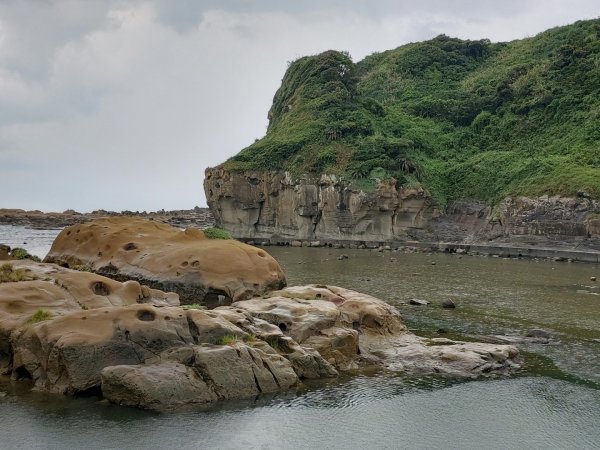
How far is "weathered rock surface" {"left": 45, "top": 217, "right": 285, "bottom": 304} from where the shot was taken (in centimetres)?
2862

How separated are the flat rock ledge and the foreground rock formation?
Answer: 165ft

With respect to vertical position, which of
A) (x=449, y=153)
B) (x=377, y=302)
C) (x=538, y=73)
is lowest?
(x=377, y=302)

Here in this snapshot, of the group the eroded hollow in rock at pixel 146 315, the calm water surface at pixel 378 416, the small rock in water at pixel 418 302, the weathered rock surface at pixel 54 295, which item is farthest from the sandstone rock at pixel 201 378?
the small rock in water at pixel 418 302

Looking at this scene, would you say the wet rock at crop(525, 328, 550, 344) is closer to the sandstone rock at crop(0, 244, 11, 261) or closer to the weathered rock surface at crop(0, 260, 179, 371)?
the weathered rock surface at crop(0, 260, 179, 371)

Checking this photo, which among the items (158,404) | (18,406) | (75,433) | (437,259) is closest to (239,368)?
(158,404)

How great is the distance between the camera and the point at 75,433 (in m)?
15.2

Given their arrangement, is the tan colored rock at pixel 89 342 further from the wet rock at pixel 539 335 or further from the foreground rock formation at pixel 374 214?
the foreground rock formation at pixel 374 214

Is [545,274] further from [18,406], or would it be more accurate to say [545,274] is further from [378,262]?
[18,406]

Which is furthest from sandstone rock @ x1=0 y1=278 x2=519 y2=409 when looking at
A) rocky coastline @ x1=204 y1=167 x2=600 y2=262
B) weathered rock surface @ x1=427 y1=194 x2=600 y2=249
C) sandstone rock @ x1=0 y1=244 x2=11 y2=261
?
weathered rock surface @ x1=427 y1=194 x2=600 y2=249

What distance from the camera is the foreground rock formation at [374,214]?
69250 millimetres

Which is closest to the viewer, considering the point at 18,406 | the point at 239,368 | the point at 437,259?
the point at 18,406

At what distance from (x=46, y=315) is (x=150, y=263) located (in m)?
10.7

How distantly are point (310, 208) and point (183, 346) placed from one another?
233 feet

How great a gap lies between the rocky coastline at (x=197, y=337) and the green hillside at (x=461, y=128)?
52.3 meters
